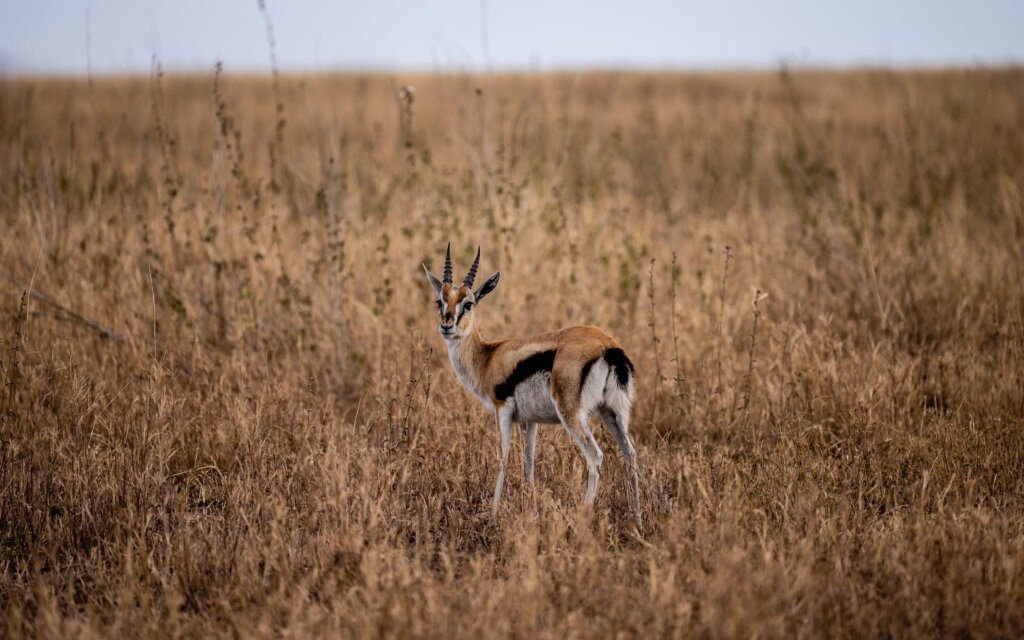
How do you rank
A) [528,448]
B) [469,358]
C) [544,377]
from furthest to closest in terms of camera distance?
[469,358], [528,448], [544,377]

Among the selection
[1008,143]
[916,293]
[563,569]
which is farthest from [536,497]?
[1008,143]

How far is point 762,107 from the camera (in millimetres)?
19562

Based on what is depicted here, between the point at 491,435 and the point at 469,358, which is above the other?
the point at 469,358

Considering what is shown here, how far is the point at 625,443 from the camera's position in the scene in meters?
4.66

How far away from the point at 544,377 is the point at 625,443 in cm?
64

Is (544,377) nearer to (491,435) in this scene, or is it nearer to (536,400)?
(536,400)

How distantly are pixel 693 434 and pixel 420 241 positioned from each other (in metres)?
4.99

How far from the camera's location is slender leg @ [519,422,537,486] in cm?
480

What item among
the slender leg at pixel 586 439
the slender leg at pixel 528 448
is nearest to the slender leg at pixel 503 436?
the slender leg at pixel 528 448

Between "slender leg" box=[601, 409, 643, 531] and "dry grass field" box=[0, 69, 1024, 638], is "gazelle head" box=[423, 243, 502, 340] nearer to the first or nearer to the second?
"dry grass field" box=[0, 69, 1024, 638]

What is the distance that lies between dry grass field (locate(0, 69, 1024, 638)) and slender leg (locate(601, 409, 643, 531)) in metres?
0.09

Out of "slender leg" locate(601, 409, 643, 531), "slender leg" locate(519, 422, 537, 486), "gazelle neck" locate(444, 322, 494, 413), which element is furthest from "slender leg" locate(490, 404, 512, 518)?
"slender leg" locate(601, 409, 643, 531)

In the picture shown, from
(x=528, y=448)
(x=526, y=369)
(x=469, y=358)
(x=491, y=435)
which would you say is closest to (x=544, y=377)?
(x=526, y=369)

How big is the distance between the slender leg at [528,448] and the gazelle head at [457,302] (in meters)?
0.73
